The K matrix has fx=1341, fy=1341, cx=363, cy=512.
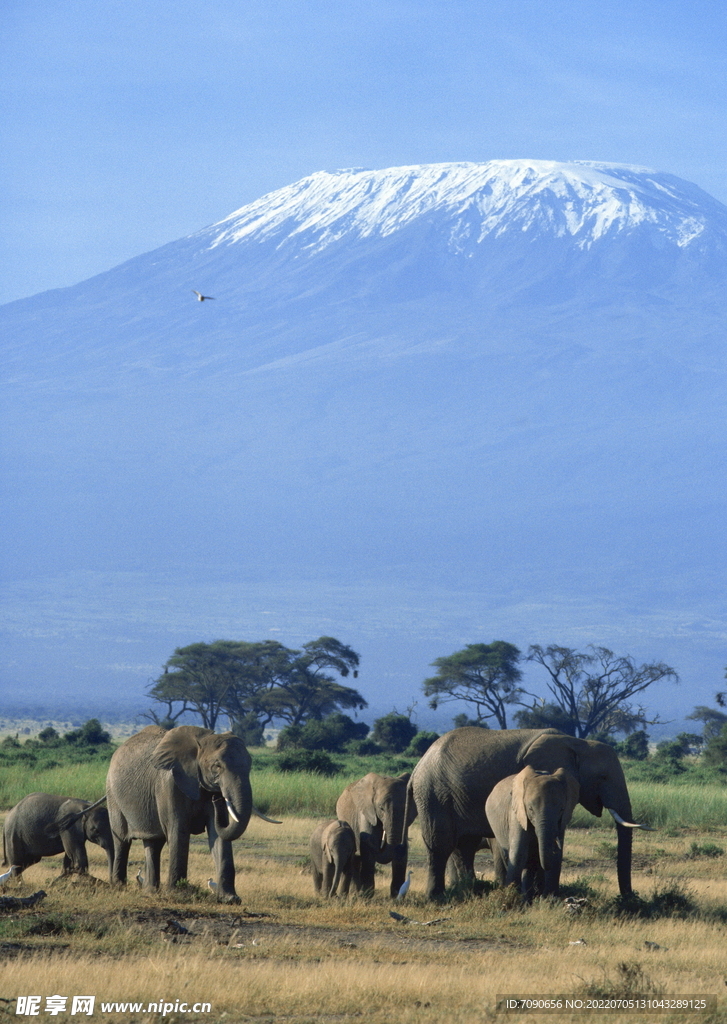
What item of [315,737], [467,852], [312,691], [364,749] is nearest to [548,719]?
[364,749]

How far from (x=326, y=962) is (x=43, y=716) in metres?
148

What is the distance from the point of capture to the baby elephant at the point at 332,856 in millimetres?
17422

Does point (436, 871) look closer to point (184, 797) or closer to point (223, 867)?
point (223, 867)

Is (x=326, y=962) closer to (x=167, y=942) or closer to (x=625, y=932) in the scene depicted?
(x=167, y=942)

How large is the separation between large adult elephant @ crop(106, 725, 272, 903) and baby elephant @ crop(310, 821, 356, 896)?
1.77 m

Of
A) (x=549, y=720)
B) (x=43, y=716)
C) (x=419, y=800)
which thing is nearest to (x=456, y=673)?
(x=549, y=720)

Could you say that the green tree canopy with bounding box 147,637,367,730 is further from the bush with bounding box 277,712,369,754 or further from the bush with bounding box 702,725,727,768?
the bush with bounding box 702,725,727,768

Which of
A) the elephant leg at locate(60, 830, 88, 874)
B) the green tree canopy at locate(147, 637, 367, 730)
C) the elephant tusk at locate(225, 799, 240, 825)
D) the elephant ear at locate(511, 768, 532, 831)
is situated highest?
the green tree canopy at locate(147, 637, 367, 730)

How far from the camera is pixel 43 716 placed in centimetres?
15450

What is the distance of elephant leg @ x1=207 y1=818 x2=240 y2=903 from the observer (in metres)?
15.8

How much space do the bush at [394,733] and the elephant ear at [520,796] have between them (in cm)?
3840

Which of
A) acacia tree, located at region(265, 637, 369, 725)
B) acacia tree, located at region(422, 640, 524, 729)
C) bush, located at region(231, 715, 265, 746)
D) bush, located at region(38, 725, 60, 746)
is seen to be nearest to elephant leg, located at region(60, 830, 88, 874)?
bush, located at region(38, 725, 60, 746)

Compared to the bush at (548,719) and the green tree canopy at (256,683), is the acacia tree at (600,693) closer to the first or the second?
the bush at (548,719)

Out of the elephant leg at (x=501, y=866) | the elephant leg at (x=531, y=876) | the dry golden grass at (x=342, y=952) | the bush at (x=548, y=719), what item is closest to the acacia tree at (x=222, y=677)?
the bush at (x=548, y=719)
